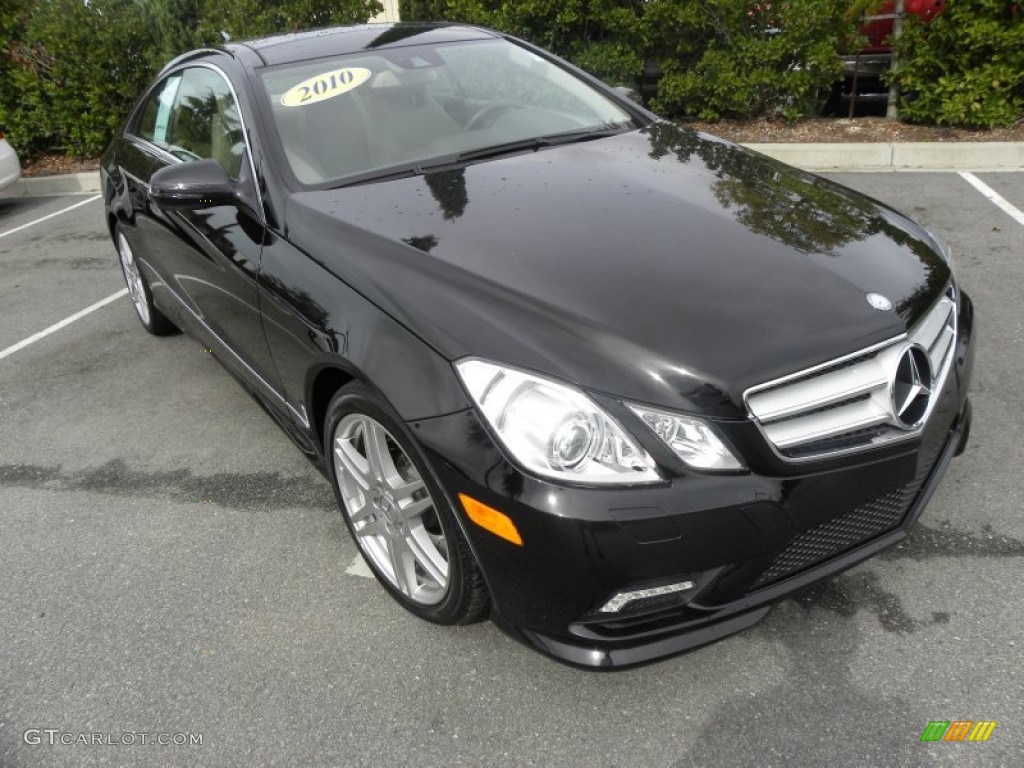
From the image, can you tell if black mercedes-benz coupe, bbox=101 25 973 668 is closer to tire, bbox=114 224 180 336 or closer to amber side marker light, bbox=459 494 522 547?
amber side marker light, bbox=459 494 522 547

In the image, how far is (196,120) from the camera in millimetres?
3584

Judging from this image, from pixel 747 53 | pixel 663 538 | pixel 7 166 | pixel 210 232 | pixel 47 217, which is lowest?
pixel 47 217

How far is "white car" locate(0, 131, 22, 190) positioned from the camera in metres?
8.66

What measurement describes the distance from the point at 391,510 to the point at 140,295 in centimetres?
305

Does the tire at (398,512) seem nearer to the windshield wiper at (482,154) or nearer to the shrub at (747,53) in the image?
the windshield wiper at (482,154)

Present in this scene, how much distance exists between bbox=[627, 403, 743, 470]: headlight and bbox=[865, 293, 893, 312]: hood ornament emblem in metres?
0.60

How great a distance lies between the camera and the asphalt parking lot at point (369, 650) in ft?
6.86

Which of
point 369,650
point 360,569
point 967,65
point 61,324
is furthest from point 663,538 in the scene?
point 967,65

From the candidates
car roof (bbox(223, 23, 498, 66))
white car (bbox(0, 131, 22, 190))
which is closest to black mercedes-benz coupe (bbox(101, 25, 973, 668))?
car roof (bbox(223, 23, 498, 66))

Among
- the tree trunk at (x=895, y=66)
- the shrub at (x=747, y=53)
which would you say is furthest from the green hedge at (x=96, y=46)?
the tree trunk at (x=895, y=66)

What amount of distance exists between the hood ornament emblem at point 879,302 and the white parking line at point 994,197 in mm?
4092

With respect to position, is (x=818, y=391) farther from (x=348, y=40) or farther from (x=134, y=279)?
(x=134, y=279)

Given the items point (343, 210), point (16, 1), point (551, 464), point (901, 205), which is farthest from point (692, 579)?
point (16, 1)

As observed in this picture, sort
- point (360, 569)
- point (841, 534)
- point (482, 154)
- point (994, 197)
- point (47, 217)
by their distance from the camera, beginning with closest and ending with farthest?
point (841, 534) < point (360, 569) < point (482, 154) < point (994, 197) < point (47, 217)
